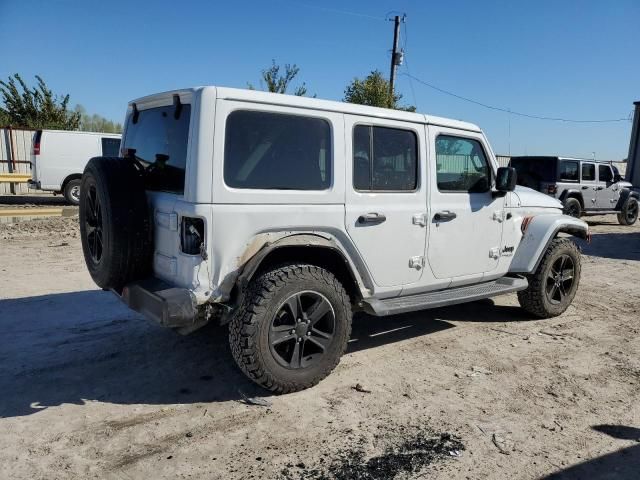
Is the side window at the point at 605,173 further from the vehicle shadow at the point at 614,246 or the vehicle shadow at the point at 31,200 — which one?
the vehicle shadow at the point at 31,200

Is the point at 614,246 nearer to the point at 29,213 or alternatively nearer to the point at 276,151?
the point at 276,151

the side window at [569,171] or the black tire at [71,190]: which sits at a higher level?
the side window at [569,171]

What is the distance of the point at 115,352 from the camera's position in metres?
4.25

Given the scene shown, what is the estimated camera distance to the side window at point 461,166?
446cm

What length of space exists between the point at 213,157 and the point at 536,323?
405 centimetres

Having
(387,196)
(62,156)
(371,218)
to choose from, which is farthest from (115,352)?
(62,156)

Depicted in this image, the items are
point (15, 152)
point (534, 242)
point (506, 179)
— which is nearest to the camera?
point (506, 179)

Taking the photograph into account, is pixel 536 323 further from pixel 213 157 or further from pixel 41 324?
pixel 41 324

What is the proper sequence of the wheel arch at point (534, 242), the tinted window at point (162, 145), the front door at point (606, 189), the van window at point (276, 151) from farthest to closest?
the front door at point (606, 189) → the wheel arch at point (534, 242) → the tinted window at point (162, 145) → the van window at point (276, 151)

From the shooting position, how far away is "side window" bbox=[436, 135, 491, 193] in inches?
176

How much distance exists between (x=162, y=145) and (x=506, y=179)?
3.12 m

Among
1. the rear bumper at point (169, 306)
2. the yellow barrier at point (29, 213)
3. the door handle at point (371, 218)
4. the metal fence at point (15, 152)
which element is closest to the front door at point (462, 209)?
the door handle at point (371, 218)

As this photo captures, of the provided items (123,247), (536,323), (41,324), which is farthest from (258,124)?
(536,323)

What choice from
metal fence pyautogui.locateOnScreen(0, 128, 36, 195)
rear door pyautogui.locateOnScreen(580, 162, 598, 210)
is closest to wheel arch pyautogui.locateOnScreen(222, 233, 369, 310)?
rear door pyautogui.locateOnScreen(580, 162, 598, 210)
